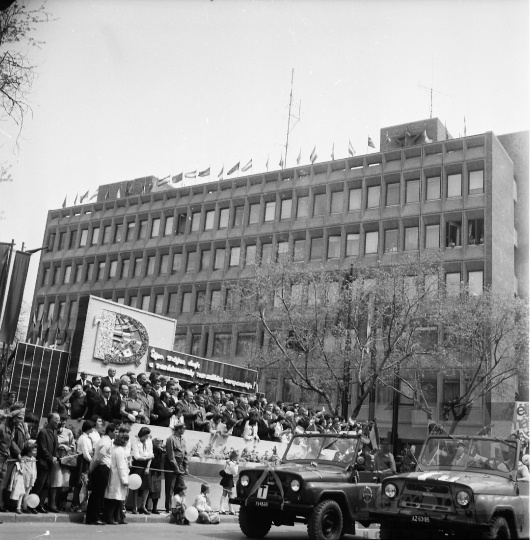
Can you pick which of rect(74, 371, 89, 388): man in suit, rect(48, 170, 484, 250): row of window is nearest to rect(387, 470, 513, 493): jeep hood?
rect(74, 371, 89, 388): man in suit

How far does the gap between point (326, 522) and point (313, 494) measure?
0.49 m

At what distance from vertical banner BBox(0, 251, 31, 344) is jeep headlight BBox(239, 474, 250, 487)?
4858mm

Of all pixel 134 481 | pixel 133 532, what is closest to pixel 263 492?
pixel 133 532

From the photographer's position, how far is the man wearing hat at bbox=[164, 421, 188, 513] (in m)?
14.0

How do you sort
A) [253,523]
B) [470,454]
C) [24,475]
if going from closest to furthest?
[470,454], [253,523], [24,475]

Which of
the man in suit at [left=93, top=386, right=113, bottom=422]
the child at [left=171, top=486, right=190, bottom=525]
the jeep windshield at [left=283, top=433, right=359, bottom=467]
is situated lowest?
the child at [left=171, top=486, right=190, bottom=525]

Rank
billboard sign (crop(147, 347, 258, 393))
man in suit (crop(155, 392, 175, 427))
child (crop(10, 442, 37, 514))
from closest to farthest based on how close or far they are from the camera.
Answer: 1. child (crop(10, 442, 37, 514))
2. man in suit (crop(155, 392, 175, 427))
3. billboard sign (crop(147, 347, 258, 393))

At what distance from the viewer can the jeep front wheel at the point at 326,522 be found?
1063 cm

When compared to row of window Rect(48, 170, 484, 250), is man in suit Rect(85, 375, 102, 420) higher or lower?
lower

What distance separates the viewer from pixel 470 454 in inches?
421

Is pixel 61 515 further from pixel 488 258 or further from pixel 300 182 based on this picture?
pixel 300 182

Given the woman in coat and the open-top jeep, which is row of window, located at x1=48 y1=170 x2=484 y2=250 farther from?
the woman in coat

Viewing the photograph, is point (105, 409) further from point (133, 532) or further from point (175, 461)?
point (133, 532)

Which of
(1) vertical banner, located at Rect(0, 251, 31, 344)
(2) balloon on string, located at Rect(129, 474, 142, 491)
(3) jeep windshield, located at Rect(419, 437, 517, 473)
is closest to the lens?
(3) jeep windshield, located at Rect(419, 437, 517, 473)
